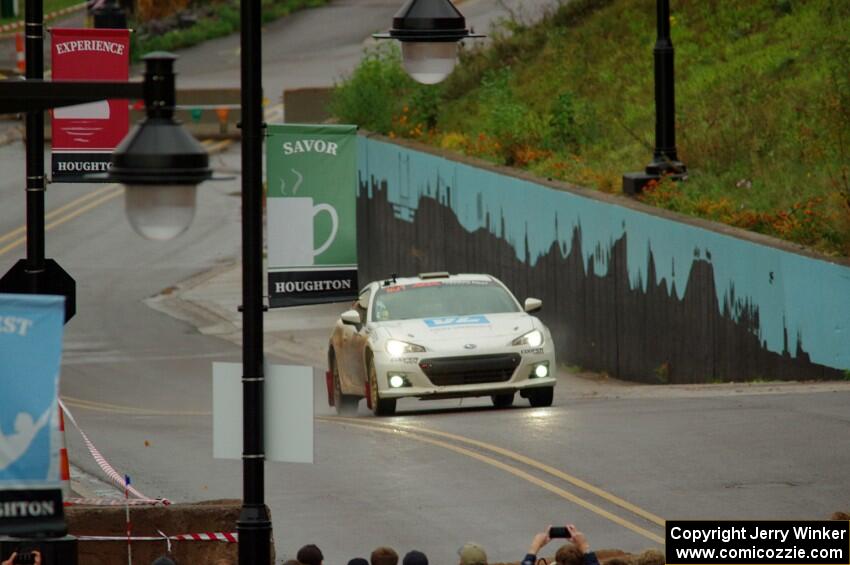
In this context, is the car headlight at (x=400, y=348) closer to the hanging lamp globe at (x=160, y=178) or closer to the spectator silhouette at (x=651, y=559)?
the spectator silhouette at (x=651, y=559)

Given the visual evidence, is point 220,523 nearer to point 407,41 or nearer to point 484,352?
point 407,41

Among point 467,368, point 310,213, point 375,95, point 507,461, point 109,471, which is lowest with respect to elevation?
point 109,471

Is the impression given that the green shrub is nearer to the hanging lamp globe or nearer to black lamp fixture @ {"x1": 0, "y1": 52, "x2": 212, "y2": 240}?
black lamp fixture @ {"x1": 0, "y1": 52, "x2": 212, "y2": 240}

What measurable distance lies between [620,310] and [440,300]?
5929mm

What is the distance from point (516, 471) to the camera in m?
17.0

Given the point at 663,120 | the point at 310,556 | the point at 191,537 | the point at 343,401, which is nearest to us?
the point at 310,556

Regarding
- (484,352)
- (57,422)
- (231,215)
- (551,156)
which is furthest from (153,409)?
(231,215)

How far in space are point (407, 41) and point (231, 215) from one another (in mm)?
35643

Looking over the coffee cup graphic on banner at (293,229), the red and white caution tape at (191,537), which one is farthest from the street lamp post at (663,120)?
the red and white caution tape at (191,537)

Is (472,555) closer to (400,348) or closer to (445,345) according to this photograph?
(445,345)

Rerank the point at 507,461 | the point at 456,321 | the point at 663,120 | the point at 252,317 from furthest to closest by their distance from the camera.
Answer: the point at 663,120 → the point at 456,321 → the point at 507,461 → the point at 252,317

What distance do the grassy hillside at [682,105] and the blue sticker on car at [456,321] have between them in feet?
16.4

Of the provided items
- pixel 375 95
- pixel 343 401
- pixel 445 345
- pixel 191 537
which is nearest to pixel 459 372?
pixel 445 345

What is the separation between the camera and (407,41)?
1348 cm
